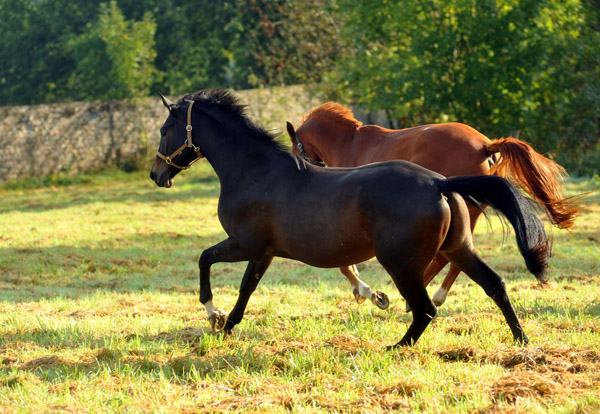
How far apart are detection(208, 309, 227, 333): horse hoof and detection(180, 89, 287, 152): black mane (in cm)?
140

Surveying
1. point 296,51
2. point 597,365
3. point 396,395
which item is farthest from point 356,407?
point 296,51

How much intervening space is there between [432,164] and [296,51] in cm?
1723

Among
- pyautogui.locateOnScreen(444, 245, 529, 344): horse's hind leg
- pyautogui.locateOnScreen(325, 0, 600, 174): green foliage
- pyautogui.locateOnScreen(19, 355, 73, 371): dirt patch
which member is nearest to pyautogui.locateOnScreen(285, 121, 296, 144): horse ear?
pyautogui.locateOnScreen(444, 245, 529, 344): horse's hind leg

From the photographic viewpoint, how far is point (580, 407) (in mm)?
3775

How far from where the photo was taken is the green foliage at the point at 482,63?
15914 millimetres

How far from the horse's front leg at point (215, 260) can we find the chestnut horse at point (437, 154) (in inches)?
58.1

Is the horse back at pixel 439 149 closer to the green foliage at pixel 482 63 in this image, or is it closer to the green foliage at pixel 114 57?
the green foliage at pixel 482 63

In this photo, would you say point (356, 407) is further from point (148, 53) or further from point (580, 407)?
point (148, 53)

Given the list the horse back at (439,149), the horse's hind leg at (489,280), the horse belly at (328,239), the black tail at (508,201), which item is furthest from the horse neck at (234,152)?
the horse back at (439,149)

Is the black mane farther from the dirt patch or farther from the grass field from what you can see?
the dirt patch

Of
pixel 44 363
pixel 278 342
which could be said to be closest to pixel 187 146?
pixel 278 342

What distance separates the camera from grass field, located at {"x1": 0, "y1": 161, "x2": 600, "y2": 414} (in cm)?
406

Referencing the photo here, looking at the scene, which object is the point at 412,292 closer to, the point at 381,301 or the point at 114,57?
the point at 381,301

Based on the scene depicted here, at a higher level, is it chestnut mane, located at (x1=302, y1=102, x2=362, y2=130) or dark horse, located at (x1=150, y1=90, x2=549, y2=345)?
chestnut mane, located at (x1=302, y1=102, x2=362, y2=130)
